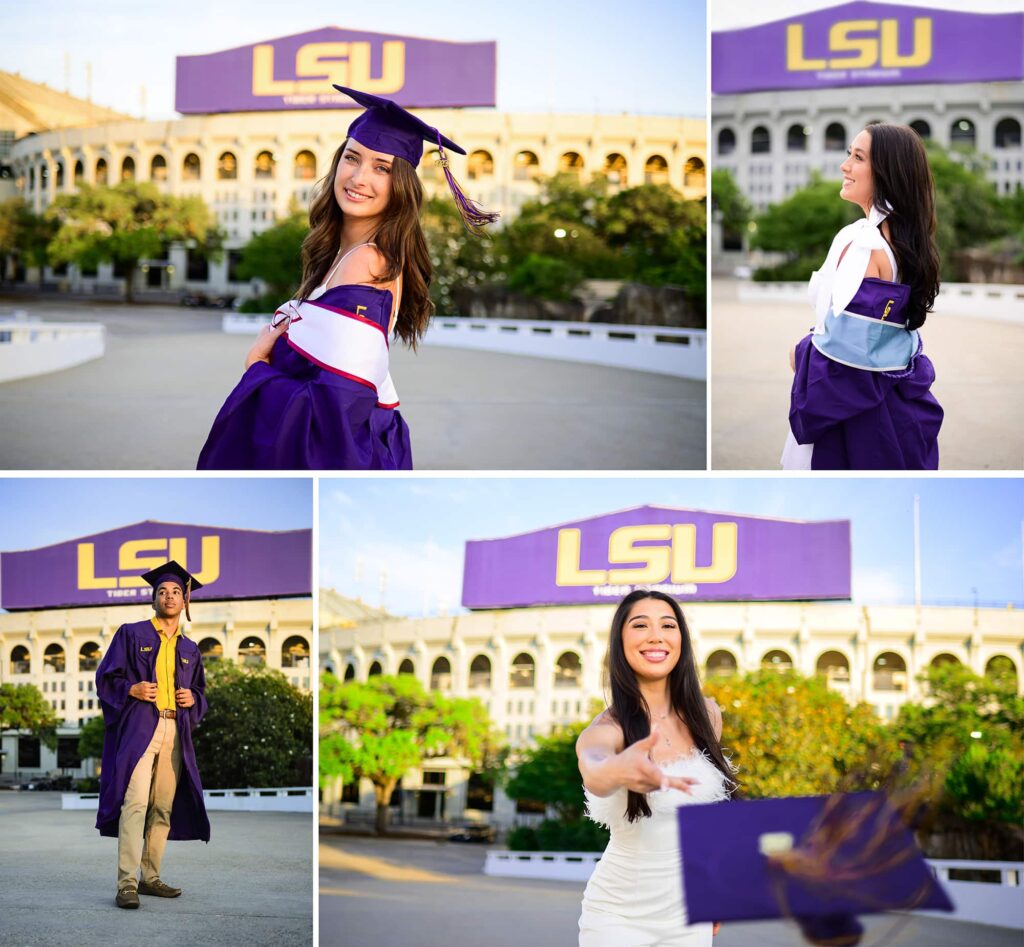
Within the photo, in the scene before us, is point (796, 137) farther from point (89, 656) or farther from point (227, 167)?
point (227, 167)

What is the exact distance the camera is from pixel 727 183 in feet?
26.1

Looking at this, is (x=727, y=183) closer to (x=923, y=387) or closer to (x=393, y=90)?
(x=393, y=90)

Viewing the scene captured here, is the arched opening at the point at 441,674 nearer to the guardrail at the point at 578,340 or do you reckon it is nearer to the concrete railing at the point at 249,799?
the concrete railing at the point at 249,799

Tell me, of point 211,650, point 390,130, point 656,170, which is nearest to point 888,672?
point 211,650

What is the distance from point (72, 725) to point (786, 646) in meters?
2.99

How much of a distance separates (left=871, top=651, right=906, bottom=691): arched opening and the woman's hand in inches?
141

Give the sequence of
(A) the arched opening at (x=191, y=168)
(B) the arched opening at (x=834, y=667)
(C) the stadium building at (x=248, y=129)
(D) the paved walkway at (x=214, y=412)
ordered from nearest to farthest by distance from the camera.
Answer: (D) the paved walkway at (x=214, y=412)
(B) the arched opening at (x=834, y=667)
(C) the stadium building at (x=248, y=129)
(A) the arched opening at (x=191, y=168)

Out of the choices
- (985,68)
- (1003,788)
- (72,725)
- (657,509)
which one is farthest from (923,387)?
(72,725)

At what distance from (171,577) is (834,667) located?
3.16 meters

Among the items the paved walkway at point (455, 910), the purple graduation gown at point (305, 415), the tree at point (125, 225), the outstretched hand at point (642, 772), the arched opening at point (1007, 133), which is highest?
the arched opening at point (1007, 133)

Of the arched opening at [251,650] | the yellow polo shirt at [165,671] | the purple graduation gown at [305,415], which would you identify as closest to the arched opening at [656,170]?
the arched opening at [251,650]

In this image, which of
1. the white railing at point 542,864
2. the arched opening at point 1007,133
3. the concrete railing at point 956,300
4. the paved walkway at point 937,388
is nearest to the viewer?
the paved walkway at point 937,388

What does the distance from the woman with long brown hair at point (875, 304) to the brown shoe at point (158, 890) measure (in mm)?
2389

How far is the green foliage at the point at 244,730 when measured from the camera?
4.71 m
